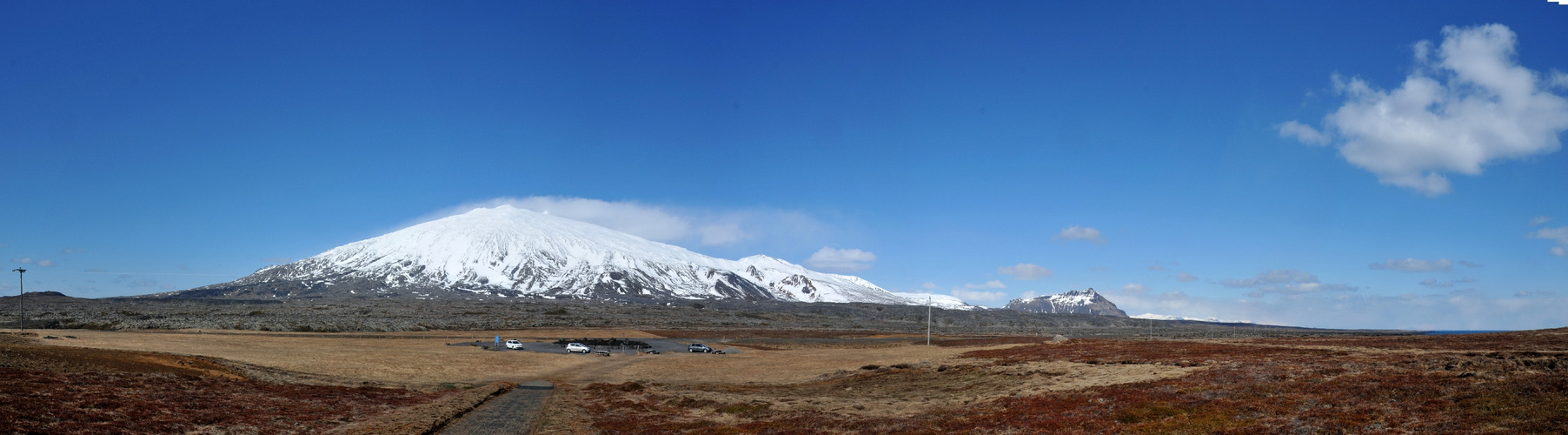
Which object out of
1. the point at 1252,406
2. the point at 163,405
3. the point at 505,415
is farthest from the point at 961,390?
the point at 163,405

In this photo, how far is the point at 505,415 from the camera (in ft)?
118

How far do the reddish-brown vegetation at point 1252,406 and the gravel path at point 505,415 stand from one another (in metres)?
3.25

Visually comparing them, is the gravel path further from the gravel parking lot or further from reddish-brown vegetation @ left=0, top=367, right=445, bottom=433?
the gravel parking lot

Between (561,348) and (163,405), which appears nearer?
(163,405)

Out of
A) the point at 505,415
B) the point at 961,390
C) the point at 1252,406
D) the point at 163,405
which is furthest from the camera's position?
the point at 961,390

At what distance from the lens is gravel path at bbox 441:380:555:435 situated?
31.5m

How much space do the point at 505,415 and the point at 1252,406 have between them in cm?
3212

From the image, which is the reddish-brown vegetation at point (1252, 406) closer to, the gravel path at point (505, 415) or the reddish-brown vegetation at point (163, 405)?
the gravel path at point (505, 415)

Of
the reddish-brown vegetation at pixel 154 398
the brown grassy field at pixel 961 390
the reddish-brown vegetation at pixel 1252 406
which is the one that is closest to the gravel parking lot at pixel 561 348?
the brown grassy field at pixel 961 390

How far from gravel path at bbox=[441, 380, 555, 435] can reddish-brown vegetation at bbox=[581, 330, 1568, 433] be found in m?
3.25

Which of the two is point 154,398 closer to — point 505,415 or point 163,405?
point 163,405

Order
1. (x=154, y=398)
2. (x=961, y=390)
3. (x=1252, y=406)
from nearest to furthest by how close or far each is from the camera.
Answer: (x=1252, y=406), (x=154, y=398), (x=961, y=390)

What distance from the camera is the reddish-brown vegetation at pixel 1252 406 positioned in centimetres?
2062

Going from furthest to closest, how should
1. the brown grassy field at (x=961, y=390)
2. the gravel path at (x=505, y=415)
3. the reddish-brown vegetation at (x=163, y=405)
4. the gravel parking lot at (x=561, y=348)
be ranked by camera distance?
1. the gravel parking lot at (x=561, y=348)
2. the gravel path at (x=505, y=415)
3. the reddish-brown vegetation at (x=163, y=405)
4. the brown grassy field at (x=961, y=390)
